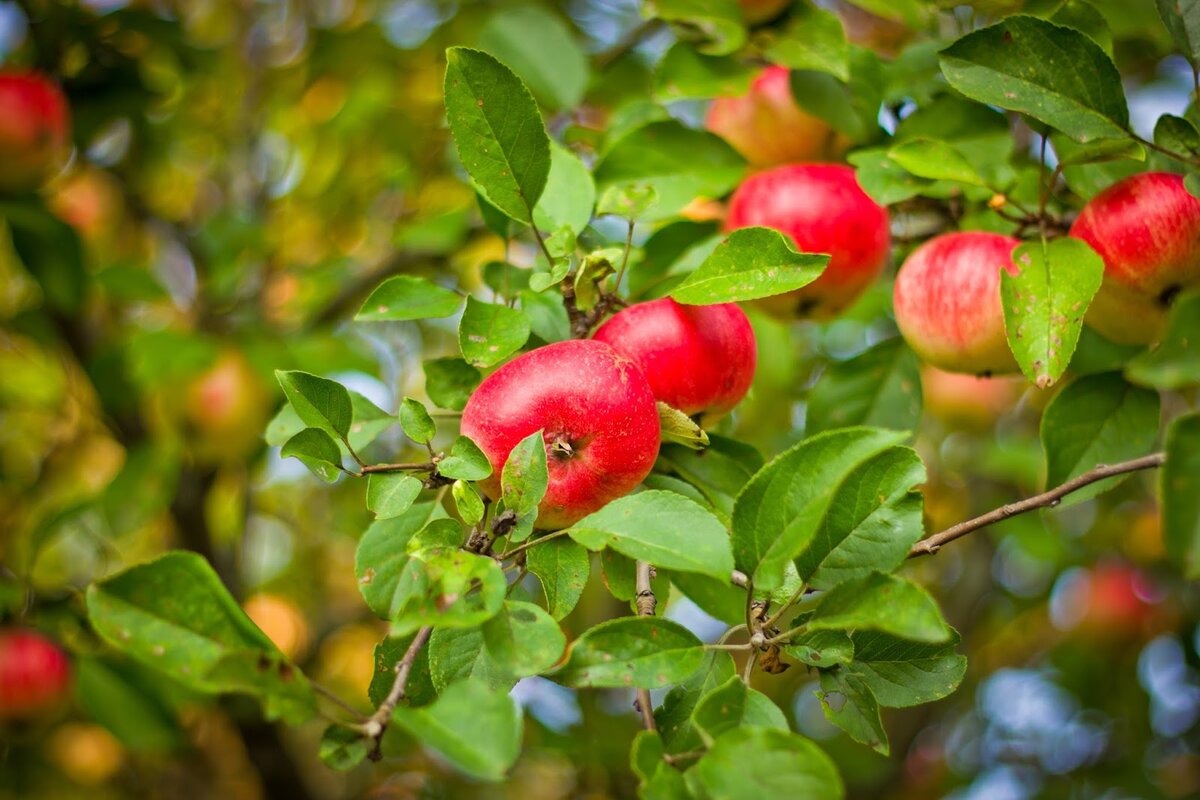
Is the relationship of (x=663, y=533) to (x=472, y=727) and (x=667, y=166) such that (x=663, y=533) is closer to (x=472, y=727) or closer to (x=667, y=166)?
(x=472, y=727)

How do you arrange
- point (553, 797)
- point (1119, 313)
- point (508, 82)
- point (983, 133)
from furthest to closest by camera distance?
point (553, 797) < point (983, 133) < point (1119, 313) < point (508, 82)

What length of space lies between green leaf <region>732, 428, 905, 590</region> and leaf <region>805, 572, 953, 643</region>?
35 millimetres

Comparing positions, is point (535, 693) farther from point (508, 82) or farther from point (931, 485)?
point (508, 82)

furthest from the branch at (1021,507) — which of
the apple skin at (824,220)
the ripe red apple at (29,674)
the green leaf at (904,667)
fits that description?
the ripe red apple at (29,674)

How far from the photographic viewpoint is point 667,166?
1.03 meters

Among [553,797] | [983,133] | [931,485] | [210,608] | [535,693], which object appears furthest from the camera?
[553,797]

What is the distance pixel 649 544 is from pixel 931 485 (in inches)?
66.9

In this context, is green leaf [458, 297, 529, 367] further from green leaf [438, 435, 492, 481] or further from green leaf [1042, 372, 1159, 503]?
green leaf [1042, 372, 1159, 503]

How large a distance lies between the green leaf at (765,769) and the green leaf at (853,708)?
14 centimetres

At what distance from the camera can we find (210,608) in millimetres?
556

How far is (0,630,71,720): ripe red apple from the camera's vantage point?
154 centimetres

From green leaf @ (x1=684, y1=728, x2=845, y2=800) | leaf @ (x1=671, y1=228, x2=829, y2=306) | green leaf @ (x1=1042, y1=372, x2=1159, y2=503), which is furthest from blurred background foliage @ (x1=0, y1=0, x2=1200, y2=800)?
green leaf @ (x1=684, y1=728, x2=845, y2=800)

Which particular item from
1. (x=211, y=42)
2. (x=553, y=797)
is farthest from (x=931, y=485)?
(x=211, y=42)

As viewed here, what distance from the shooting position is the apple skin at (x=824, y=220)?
0.99m
